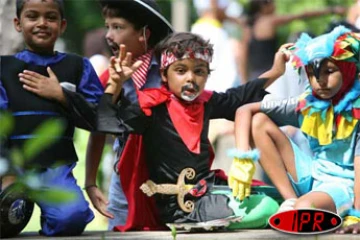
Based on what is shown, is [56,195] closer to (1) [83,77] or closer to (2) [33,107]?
(2) [33,107]

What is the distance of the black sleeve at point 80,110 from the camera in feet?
15.1

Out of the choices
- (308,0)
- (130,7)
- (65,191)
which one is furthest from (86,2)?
(65,191)

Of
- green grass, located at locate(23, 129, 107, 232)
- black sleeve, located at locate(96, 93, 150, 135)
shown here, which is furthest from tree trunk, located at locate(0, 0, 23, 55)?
black sleeve, located at locate(96, 93, 150, 135)

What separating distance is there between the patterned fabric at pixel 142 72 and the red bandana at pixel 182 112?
206 millimetres

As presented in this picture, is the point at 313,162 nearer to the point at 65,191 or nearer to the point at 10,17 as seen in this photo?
the point at 10,17

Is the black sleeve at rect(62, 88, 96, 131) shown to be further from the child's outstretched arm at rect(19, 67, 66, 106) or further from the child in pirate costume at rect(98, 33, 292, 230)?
the child in pirate costume at rect(98, 33, 292, 230)

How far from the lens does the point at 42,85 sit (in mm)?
4578

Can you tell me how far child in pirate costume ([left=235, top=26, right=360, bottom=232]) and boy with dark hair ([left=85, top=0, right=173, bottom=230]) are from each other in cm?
50

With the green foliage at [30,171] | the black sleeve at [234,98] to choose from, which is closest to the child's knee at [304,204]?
the black sleeve at [234,98]

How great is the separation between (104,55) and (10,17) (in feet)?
7.63

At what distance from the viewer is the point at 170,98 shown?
4852 millimetres

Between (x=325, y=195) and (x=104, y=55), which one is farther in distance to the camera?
(x=104, y=55)

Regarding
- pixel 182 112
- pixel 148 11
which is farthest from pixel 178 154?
pixel 148 11

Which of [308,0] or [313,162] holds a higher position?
[308,0]
